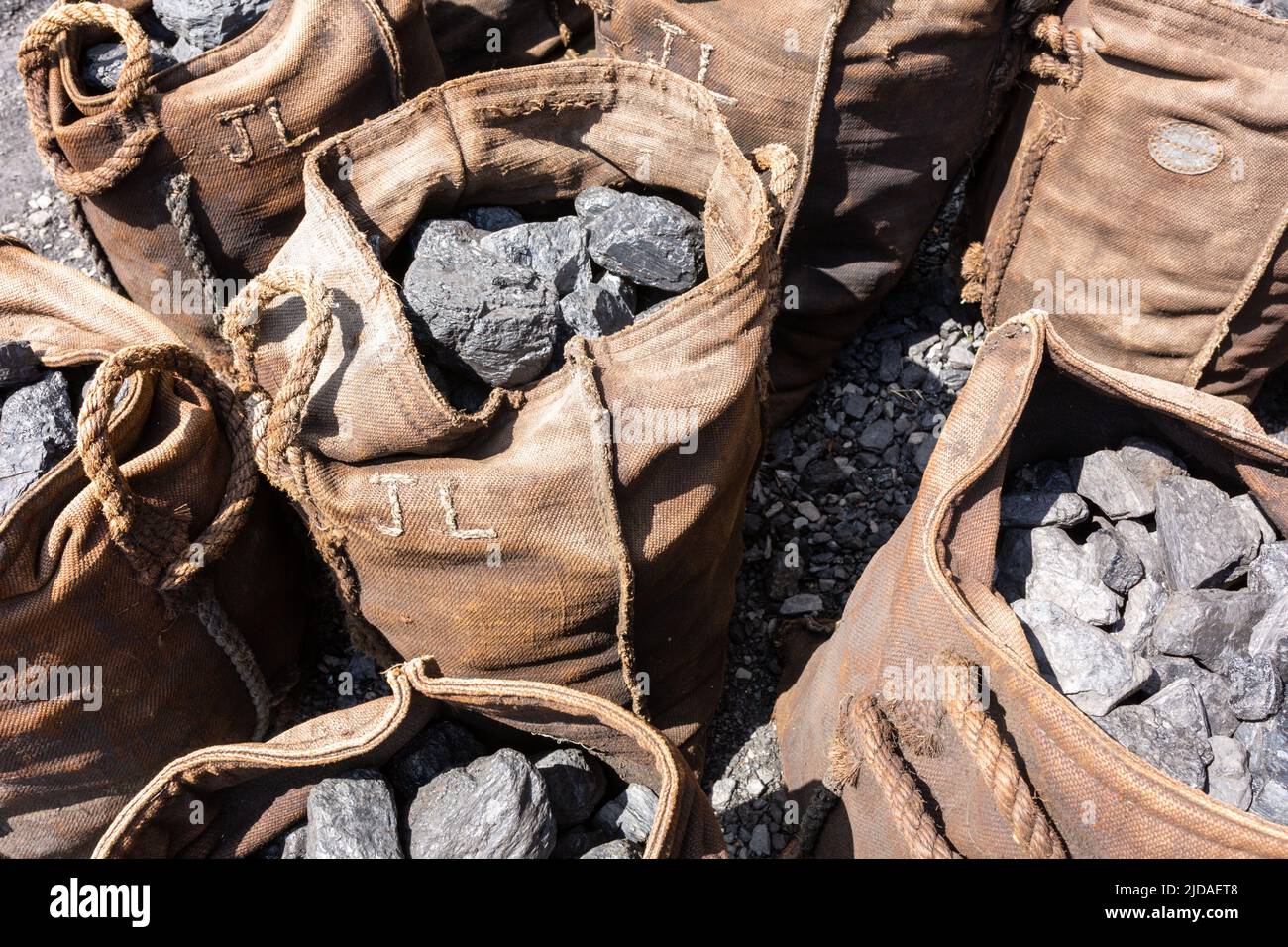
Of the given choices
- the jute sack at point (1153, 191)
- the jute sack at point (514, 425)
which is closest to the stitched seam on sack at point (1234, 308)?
the jute sack at point (1153, 191)

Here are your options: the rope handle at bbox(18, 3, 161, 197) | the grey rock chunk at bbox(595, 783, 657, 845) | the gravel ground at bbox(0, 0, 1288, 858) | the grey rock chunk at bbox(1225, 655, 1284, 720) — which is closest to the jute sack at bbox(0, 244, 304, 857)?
the rope handle at bbox(18, 3, 161, 197)

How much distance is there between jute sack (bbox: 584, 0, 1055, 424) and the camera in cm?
231

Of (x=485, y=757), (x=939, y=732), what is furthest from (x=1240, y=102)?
(x=485, y=757)

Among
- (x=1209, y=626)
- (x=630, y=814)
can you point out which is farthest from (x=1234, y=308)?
(x=630, y=814)

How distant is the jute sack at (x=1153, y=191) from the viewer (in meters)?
2.23

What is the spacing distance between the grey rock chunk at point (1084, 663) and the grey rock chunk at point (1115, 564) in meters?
0.18

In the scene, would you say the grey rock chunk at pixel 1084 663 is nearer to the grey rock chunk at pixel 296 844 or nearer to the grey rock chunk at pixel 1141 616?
the grey rock chunk at pixel 1141 616

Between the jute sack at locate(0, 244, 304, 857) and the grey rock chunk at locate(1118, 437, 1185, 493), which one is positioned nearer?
the jute sack at locate(0, 244, 304, 857)

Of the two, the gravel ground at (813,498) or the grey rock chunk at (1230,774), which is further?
the gravel ground at (813,498)

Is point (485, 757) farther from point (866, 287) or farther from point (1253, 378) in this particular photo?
point (1253, 378)

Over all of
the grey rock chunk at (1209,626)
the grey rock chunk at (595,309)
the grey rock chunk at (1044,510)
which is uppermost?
the grey rock chunk at (595,309)

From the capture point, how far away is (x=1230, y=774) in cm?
174

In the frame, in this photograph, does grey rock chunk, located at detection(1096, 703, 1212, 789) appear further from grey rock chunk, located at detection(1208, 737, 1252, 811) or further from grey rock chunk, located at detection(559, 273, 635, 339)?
grey rock chunk, located at detection(559, 273, 635, 339)

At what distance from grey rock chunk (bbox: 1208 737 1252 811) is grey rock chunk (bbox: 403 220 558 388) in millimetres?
1439
